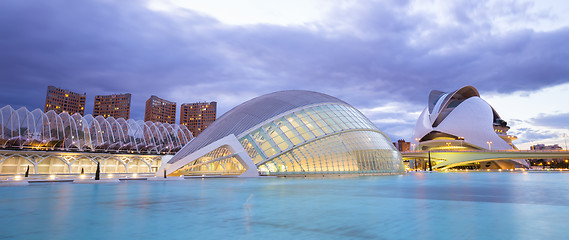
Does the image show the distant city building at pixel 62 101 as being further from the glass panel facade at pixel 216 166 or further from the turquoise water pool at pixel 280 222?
the turquoise water pool at pixel 280 222

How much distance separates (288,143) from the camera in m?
32.7

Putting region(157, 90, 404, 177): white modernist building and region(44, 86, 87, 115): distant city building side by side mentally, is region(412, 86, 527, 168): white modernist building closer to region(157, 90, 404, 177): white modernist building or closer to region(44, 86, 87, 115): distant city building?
region(157, 90, 404, 177): white modernist building

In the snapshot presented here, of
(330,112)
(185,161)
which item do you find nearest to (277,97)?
(330,112)

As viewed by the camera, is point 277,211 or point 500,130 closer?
point 277,211

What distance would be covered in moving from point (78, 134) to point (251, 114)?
40.3m

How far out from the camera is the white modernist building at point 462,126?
10331cm

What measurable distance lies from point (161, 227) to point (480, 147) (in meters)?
115

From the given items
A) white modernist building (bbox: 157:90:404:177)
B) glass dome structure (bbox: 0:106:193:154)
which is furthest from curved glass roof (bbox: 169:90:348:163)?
glass dome structure (bbox: 0:106:193:154)

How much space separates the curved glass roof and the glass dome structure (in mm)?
31591

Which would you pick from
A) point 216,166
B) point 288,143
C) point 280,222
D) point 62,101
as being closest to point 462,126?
point 216,166

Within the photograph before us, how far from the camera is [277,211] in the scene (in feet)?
29.3

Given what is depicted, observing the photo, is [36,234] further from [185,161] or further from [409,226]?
[185,161]

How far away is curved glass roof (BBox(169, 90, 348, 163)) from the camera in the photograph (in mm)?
33688

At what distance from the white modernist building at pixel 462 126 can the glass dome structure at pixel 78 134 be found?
264 ft
